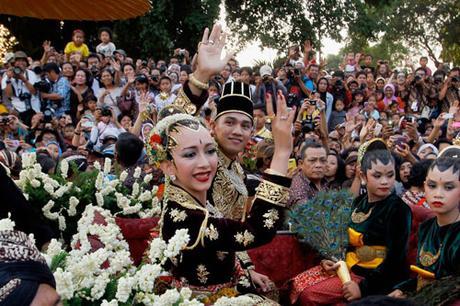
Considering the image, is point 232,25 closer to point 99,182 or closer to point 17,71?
point 17,71

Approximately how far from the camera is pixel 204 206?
355 centimetres

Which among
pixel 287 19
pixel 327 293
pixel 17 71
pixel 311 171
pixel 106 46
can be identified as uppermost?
pixel 287 19

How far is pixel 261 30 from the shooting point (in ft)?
74.6

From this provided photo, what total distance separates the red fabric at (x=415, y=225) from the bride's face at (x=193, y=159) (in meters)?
1.87

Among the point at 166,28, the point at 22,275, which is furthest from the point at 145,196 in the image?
the point at 166,28

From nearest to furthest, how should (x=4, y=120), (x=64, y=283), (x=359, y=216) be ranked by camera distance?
(x=64, y=283), (x=359, y=216), (x=4, y=120)

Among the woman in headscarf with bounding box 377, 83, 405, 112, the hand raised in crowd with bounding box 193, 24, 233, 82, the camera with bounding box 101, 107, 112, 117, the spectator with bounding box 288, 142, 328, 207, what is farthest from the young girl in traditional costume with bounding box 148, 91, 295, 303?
the woman in headscarf with bounding box 377, 83, 405, 112

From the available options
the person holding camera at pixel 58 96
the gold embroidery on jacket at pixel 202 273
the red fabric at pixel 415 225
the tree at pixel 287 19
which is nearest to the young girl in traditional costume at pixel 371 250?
the red fabric at pixel 415 225

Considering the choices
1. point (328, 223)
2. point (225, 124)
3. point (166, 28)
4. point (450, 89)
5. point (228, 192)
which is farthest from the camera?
point (166, 28)

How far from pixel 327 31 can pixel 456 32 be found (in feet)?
56.4

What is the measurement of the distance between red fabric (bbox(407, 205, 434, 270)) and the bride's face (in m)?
1.87

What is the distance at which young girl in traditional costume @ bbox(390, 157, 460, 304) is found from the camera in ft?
12.7

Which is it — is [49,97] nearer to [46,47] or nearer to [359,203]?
[46,47]

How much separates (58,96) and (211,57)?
7622 mm
